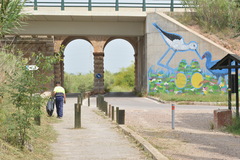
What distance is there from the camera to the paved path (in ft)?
26.5

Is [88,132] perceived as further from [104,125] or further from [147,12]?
[147,12]

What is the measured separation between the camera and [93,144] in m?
9.60

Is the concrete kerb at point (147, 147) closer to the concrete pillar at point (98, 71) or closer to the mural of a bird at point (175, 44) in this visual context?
the mural of a bird at point (175, 44)

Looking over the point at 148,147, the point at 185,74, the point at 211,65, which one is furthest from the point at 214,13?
the point at 148,147

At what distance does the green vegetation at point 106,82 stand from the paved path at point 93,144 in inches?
1374

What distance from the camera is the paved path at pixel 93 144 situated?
8078 millimetres

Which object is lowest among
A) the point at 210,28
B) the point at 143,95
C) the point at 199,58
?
the point at 143,95

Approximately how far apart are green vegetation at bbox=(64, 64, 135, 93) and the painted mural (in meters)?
16.6

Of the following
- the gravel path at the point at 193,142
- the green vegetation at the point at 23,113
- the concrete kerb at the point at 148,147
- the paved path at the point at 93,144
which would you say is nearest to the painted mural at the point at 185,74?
the gravel path at the point at 193,142

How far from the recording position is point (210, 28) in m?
33.4

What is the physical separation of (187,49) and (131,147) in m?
23.3

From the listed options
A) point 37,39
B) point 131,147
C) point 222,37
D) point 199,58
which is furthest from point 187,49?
point 131,147

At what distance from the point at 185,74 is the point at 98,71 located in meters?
15.9

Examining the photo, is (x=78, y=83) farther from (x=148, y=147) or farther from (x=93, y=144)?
(x=148, y=147)
